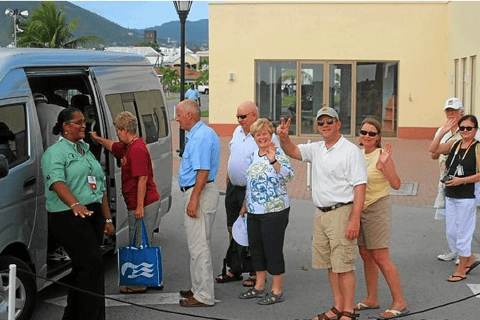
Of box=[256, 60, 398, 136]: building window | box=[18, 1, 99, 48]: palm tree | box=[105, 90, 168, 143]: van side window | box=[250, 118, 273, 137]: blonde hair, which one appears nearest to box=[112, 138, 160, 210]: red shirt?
box=[105, 90, 168, 143]: van side window

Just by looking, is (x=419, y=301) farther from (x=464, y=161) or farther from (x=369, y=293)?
(x=464, y=161)

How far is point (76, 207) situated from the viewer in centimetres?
611

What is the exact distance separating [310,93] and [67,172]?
1941 centimetres

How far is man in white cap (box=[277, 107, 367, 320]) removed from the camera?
6.16 m

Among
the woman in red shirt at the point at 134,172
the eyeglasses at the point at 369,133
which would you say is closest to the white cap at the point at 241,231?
the woman in red shirt at the point at 134,172

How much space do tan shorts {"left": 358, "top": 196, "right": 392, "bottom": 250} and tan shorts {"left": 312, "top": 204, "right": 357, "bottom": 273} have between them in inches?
13.8

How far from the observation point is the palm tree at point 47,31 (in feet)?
156

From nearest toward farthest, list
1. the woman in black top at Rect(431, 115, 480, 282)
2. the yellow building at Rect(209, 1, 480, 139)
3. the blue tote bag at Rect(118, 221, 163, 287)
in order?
1. the blue tote bag at Rect(118, 221, 163, 287)
2. the woman in black top at Rect(431, 115, 480, 282)
3. the yellow building at Rect(209, 1, 480, 139)

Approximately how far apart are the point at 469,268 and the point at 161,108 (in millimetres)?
3865

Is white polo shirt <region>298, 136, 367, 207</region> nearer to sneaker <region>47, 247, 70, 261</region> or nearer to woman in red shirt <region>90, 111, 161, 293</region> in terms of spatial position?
woman in red shirt <region>90, 111, 161, 293</region>

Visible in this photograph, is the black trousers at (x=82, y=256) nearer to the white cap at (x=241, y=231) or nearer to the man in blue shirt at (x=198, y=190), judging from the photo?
the man in blue shirt at (x=198, y=190)

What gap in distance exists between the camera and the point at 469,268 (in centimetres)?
816

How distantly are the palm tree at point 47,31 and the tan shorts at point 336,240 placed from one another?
42.6 metres

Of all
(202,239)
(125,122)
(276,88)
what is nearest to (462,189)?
(202,239)
